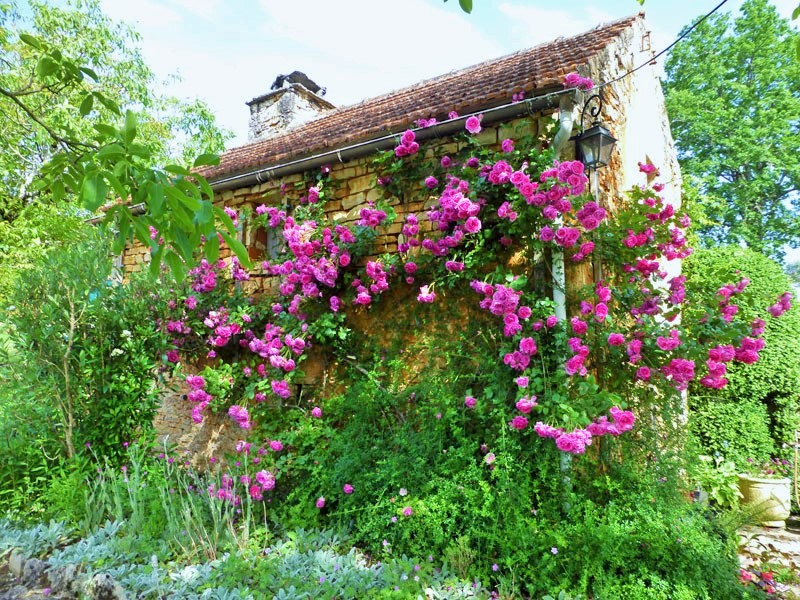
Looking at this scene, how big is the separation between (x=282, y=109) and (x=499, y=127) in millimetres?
6712

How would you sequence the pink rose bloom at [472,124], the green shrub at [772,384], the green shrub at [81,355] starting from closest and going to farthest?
the pink rose bloom at [472,124], the green shrub at [81,355], the green shrub at [772,384]

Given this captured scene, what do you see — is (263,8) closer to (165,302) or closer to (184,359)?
(165,302)

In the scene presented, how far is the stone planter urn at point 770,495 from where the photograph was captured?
5.46 metres

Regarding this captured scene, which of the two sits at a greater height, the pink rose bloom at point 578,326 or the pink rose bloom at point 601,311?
the pink rose bloom at point 601,311

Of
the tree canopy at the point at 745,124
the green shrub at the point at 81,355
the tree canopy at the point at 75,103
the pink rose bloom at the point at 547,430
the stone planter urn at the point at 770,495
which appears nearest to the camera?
the pink rose bloom at the point at 547,430

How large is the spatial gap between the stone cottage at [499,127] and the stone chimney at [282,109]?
308cm

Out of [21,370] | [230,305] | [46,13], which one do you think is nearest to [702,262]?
[230,305]

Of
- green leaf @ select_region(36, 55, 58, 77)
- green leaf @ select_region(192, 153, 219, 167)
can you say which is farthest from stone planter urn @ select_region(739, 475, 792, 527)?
green leaf @ select_region(36, 55, 58, 77)

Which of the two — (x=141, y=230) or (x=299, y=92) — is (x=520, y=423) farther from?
(x=299, y=92)

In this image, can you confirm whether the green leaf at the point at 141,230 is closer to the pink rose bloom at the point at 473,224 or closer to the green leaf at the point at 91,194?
the green leaf at the point at 91,194

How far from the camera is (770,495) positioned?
18.1 ft

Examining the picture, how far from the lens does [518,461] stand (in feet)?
11.6

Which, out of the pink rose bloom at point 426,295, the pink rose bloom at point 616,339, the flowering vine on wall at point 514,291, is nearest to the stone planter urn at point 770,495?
the flowering vine on wall at point 514,291

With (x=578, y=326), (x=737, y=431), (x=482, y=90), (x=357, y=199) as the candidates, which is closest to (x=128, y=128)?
(x=578, y=326)
